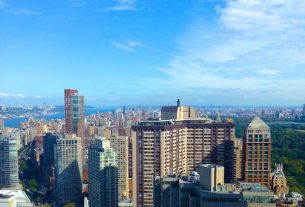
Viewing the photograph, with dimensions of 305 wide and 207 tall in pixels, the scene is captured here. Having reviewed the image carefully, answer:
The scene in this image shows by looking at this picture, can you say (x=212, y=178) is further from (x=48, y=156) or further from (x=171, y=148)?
(x=48, y=156)

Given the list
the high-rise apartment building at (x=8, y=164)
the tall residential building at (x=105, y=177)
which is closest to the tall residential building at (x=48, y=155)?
the high-rise apartment building at (x=8, y=164)

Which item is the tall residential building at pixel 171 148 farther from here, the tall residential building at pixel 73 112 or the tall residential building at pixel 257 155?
the tall residential building at pixel 73 112

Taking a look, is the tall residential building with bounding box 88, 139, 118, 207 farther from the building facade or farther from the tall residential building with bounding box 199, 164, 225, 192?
the building facade

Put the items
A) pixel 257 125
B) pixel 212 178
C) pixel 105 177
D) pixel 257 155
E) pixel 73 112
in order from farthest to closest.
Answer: pixel 73 112 → pixel 105 177 → pixel 257 125 → pixel 257 155 → pixel 212 178

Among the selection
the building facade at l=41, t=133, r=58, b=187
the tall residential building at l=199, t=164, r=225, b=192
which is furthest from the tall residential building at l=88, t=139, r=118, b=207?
the building facade at l=41, t=133, r=58, b=187

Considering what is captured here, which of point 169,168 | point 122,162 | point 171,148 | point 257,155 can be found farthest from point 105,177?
point 257,155

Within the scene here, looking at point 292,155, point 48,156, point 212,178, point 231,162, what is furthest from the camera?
point 48,156
